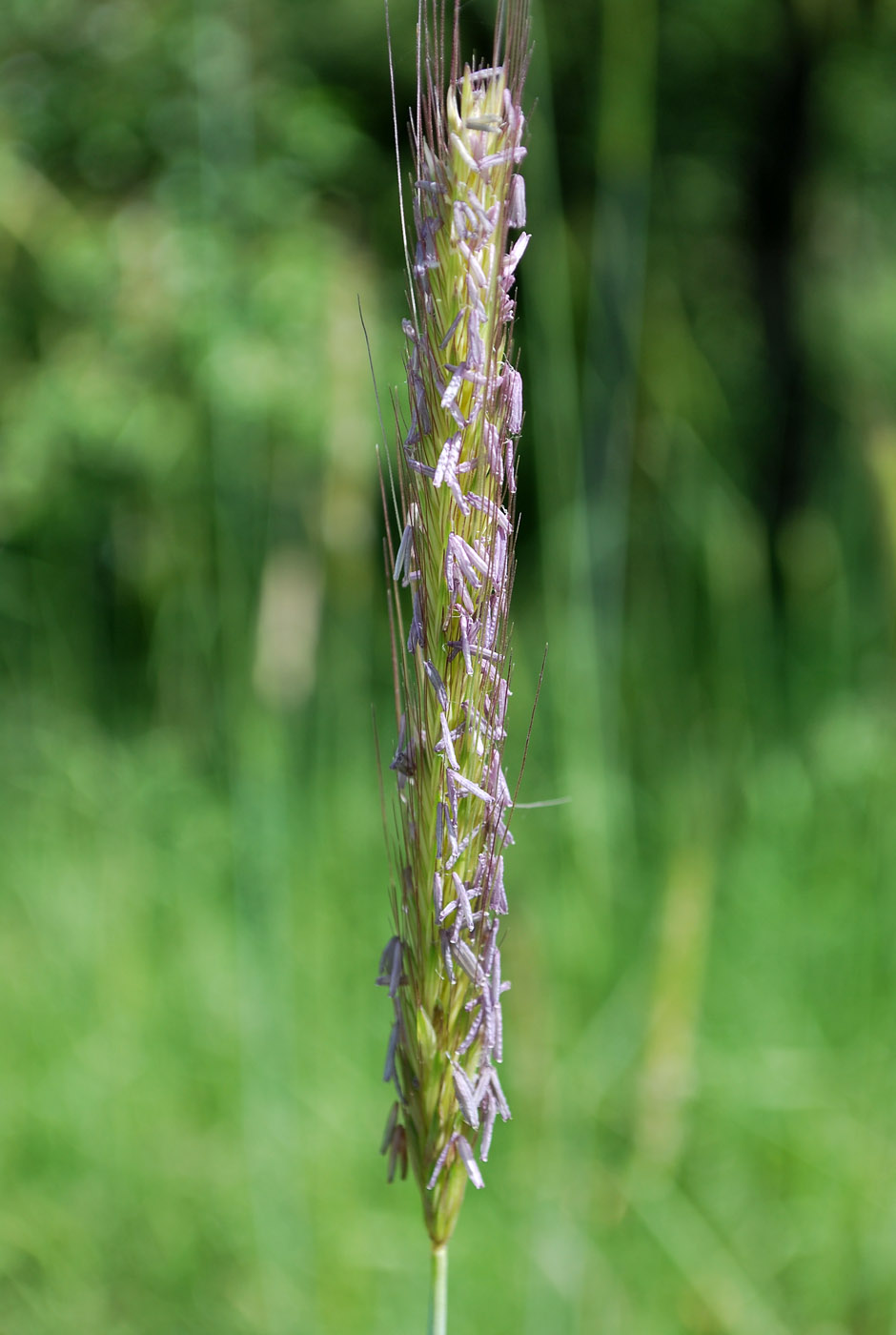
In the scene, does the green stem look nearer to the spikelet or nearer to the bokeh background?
the spikelet

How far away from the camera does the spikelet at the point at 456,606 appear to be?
348mm

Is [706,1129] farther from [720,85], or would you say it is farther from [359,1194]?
[720,85]

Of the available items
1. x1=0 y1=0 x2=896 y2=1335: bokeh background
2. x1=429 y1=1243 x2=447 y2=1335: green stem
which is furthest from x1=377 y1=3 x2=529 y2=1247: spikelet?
x1=0 y1=0 x2=896 y2=1335: bokeh background

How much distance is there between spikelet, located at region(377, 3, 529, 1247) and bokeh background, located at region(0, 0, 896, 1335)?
7.3 inches

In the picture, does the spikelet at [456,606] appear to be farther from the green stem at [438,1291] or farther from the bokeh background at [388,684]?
the bokeh background at [388,684]

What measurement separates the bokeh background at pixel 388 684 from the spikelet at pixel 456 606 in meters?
0.19

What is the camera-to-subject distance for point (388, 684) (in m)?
2.23

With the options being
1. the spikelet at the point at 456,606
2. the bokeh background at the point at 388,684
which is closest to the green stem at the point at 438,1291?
the spikelet at the point at 456,606

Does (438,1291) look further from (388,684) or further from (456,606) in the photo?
(388,684)

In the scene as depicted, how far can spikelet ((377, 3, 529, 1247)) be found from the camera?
35 cm

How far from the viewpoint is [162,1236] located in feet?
3.60

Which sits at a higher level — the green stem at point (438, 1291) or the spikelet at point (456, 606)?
the spikelet at point (456, 606)

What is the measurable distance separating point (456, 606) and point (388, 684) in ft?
6.14

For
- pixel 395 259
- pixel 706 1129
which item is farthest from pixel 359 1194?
pixel 395 259
